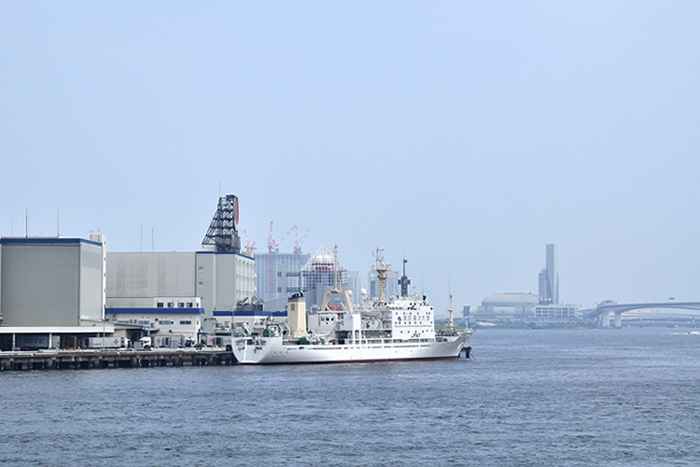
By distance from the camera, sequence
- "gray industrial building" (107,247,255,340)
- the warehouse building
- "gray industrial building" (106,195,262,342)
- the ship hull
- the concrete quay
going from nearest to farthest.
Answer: the concrete quay → the ship hull → the warehouse building → "gray industrial building" (106,195,262,342) → "gray industrial building" (107,247,255,340)

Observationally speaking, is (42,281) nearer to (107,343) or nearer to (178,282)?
(107,343)

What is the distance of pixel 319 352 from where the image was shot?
103625mm

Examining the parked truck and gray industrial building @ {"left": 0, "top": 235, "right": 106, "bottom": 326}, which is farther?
gray industrial building @ {"left": 0, "top": 235, "right": 106, "bottom": 326}

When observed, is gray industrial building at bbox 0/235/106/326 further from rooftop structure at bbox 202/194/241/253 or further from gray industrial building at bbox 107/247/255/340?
rooftop structure at bbox 202/194/241/253

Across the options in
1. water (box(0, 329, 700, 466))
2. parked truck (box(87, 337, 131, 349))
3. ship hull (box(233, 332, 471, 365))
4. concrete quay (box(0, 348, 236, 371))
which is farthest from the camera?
parked truck (box(87, 337, 131, 349))

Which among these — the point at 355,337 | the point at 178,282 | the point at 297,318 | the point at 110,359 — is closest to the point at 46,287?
the point at 110,359

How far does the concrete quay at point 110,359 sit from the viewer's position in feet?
318

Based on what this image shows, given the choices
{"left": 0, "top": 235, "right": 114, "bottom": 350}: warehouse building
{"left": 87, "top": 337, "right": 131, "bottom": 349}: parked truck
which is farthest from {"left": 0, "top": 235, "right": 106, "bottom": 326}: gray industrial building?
{"left": 87, "top": 337, "right": 131, "bottom": 349}: parked truck

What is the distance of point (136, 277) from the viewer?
468ft

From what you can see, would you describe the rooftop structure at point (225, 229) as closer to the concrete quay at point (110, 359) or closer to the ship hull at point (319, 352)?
the concrete quay at point (110, 359)

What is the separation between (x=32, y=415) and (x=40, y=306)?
208ft

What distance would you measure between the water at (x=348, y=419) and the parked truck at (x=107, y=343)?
2142cm

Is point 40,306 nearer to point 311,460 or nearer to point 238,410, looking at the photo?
point 238,410

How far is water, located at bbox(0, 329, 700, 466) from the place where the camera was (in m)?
45.8
